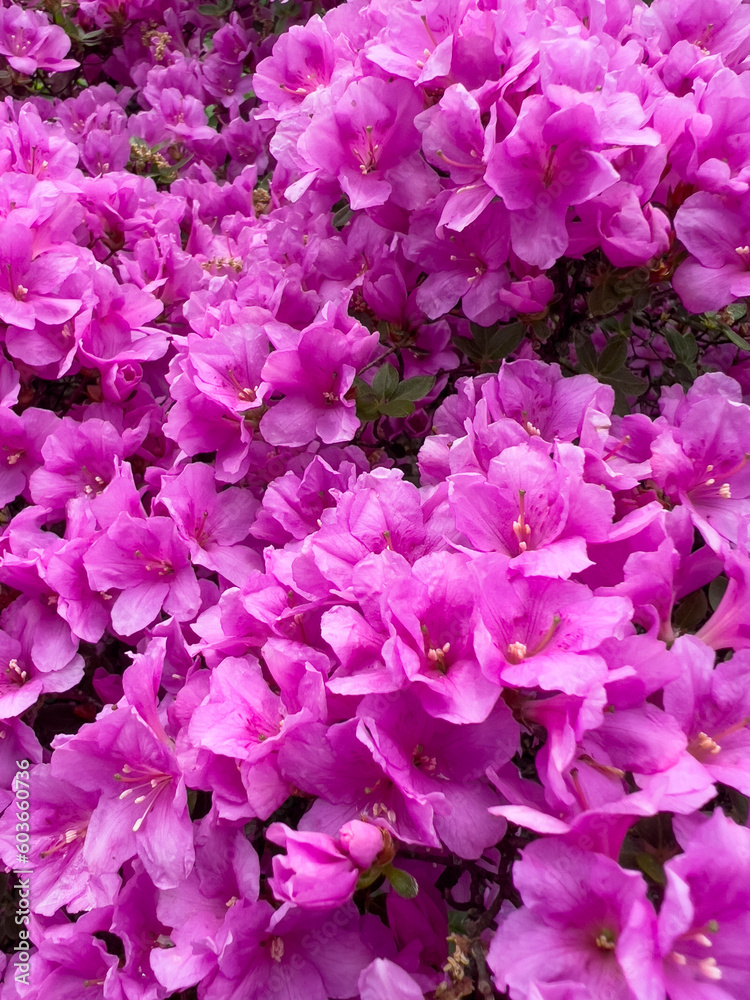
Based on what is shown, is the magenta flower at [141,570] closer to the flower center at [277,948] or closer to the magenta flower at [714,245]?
the flower center at [277,948]

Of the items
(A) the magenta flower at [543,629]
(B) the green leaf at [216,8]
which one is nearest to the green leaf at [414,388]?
(A) the magenta flower at [543,629]

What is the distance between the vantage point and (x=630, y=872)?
0.65 m

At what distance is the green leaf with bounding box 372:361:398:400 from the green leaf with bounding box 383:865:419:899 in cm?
71

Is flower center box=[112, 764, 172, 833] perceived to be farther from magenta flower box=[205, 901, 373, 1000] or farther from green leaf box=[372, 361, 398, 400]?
green leaf box=[372, 361, 398, 400]

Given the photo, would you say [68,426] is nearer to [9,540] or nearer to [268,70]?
[9,540]

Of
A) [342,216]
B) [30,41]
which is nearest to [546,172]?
[342,216]

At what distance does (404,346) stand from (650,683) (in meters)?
0.78

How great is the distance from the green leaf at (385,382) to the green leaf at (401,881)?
0.71 meters

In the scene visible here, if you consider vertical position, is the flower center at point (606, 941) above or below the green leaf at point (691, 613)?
below

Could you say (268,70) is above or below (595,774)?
above

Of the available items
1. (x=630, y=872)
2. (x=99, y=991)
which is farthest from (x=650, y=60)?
(x=99, y=991)

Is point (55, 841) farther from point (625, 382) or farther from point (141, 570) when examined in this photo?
point (625, 382)

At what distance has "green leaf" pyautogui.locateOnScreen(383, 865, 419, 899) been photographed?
0.79 meters

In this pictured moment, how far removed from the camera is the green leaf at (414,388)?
49.9 inches
